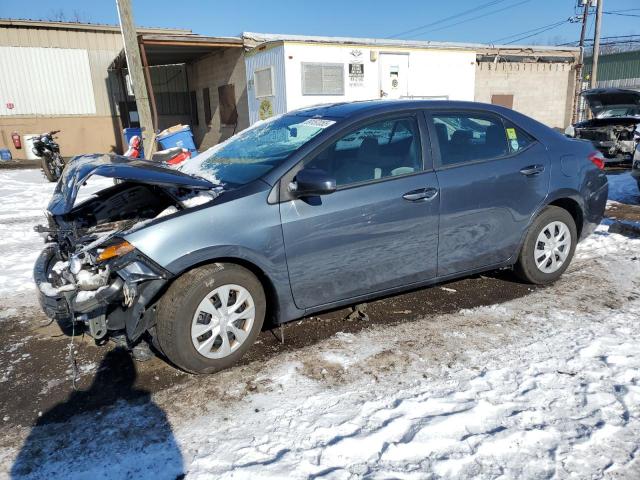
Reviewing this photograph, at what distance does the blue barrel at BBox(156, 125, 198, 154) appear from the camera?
36.0 ft

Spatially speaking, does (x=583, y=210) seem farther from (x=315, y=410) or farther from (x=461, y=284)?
(x=315, y=410)

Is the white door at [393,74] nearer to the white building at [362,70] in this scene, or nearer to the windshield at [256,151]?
the white building at [362,70]

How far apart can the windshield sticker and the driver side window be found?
171 mm

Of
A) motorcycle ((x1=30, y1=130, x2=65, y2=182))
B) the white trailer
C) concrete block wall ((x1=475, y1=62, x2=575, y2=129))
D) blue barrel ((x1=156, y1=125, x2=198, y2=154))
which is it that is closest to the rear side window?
blue barrel ((x1=156, y1=125, x2=198, y2=154))

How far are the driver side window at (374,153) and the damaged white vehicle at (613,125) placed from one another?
29.4 feet

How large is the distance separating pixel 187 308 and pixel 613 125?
11.6 m

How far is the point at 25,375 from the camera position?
335cm

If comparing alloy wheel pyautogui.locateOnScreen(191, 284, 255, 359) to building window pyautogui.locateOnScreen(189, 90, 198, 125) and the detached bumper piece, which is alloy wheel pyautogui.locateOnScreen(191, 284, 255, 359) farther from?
building window pyautogui.locateOnScreen(189, 90, 198, 125)

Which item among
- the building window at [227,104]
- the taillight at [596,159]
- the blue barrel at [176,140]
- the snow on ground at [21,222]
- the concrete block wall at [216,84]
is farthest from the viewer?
the building window at [227,104]

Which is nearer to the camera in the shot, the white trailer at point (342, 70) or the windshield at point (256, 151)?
the windshield at point (256, 151)

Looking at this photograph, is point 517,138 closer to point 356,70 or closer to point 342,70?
point 342,70

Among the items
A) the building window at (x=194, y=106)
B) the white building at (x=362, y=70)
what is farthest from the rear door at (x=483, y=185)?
the building window at (x=194, y=106)

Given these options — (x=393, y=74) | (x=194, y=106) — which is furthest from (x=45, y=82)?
(x=393, y=74)

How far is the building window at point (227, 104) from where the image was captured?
622 inches
